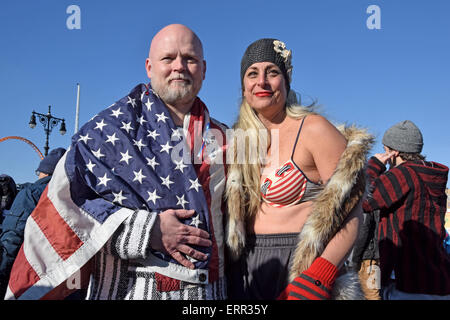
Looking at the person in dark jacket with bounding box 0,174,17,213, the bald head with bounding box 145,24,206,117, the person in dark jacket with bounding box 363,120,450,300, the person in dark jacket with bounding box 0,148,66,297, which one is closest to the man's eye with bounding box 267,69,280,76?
the bald head with bounding box 145,24,206,117

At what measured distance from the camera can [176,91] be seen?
2.58 meters

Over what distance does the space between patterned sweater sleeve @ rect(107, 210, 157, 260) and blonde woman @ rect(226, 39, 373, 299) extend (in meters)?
0.58

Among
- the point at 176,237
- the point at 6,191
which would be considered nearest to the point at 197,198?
the point at 176,237

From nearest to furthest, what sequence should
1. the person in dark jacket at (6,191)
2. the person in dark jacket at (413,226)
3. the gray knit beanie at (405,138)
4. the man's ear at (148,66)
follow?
the man's ear at (148,66) < the person in dark jacket at (413,226) < the gray knit beanie at (405,138) < the person in dark jacket at (6,191)

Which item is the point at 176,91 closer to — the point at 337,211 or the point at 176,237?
the point at 176,237

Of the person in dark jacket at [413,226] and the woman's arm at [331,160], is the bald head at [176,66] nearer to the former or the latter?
the woman's arm at [331,160]

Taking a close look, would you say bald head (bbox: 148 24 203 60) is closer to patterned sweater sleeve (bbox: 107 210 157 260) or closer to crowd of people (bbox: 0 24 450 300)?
crowd of people (bbox: 0 24 450 300)

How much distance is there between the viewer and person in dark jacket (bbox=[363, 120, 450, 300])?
3.49 m

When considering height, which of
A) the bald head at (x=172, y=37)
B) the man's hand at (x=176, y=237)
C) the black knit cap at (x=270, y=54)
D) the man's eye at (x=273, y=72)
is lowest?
the man's hand at (x=176, y=237)

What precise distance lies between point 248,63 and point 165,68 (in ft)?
1.96

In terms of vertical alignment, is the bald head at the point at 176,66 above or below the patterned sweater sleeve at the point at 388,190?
above

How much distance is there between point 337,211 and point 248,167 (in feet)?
2.18

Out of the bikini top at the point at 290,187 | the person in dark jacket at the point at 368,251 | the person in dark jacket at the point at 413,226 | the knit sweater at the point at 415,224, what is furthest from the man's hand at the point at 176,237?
the person in dark jacket at the point at 368,251

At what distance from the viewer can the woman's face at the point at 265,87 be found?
2.56m
